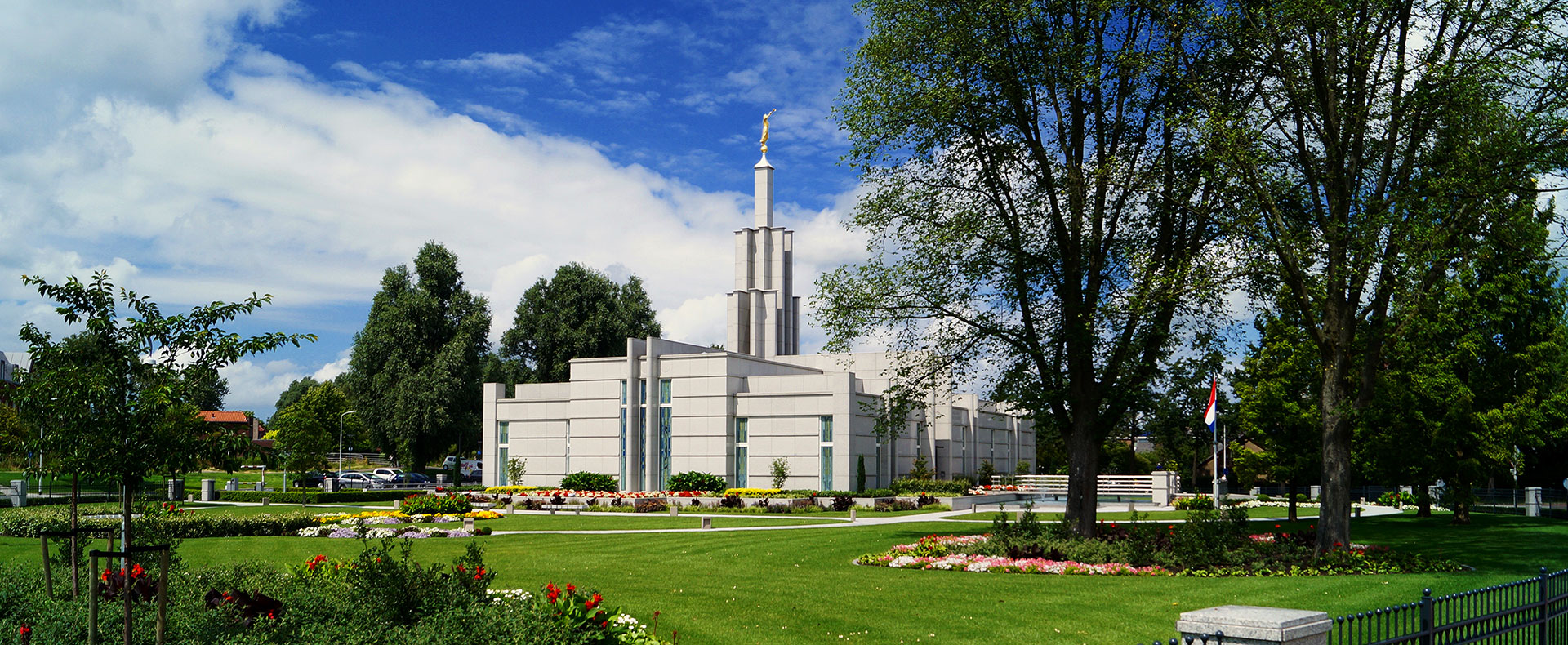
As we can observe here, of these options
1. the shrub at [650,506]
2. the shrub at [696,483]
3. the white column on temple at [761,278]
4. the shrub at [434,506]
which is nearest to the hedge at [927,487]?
the shrub at [696,483]

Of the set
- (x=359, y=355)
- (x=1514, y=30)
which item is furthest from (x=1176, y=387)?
(x=359, y=355)

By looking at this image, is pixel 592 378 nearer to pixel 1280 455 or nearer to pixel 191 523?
pixel 191 523

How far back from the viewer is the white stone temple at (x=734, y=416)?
5056 cm

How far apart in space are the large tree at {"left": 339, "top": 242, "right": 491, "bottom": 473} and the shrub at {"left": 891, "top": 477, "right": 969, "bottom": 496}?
31190 mm

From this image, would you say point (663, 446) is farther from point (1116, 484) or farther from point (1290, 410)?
point (1290, 410)

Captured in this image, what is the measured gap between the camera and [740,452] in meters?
52.6

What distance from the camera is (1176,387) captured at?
24.5 m

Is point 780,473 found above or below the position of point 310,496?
above

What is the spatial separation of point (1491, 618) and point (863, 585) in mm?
10328

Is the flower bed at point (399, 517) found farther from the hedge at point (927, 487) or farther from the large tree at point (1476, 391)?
the large tree at point (1476, 391)

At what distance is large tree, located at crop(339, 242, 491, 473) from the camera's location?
2628 inches

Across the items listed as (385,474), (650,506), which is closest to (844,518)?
(650,506)

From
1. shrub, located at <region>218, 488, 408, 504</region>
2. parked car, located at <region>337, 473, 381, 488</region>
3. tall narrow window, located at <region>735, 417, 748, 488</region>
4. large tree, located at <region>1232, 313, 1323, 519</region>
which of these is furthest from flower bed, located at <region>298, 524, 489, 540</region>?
parked car, located at <region>337, 473, 381, 488</region>

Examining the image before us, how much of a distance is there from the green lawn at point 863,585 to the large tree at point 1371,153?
5.34 m
